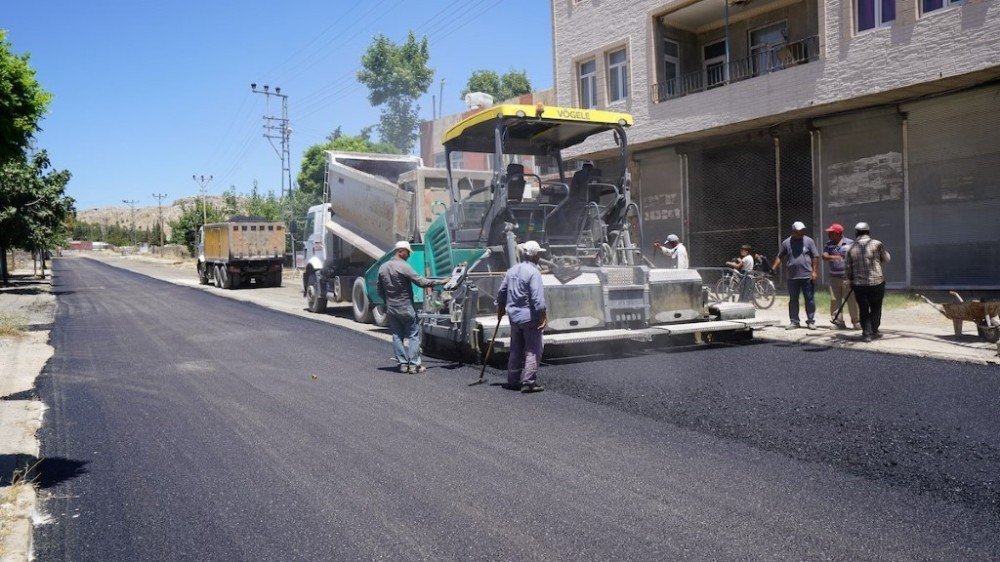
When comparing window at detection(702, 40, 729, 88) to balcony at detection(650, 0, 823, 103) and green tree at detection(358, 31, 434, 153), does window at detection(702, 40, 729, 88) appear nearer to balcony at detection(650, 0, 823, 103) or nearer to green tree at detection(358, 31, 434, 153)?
balcony at detection(650, 0, 823, 103)

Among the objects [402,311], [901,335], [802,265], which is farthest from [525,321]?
[901,335]

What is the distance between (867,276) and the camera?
10133mm

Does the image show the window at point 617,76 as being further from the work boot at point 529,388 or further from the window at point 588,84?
the work boot at point 529,388

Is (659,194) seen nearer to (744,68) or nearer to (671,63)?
(671,63)

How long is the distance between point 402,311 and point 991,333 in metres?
7.46

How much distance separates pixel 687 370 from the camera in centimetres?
847

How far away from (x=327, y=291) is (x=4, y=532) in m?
12.5

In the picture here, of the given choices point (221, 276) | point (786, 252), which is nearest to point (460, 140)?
point (786, 252)

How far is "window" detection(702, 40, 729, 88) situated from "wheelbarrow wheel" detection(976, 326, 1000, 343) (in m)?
11.7

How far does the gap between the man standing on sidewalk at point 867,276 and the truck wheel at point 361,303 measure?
8483 mm

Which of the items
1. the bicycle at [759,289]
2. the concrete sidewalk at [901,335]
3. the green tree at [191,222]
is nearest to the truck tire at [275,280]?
the concrete sidewalk at [901,335]

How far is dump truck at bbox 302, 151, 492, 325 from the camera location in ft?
43.7

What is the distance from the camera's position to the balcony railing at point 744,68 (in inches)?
680

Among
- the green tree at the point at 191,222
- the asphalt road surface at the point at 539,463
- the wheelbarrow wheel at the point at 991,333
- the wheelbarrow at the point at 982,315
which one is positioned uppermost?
the green tree at the point at 191,222
